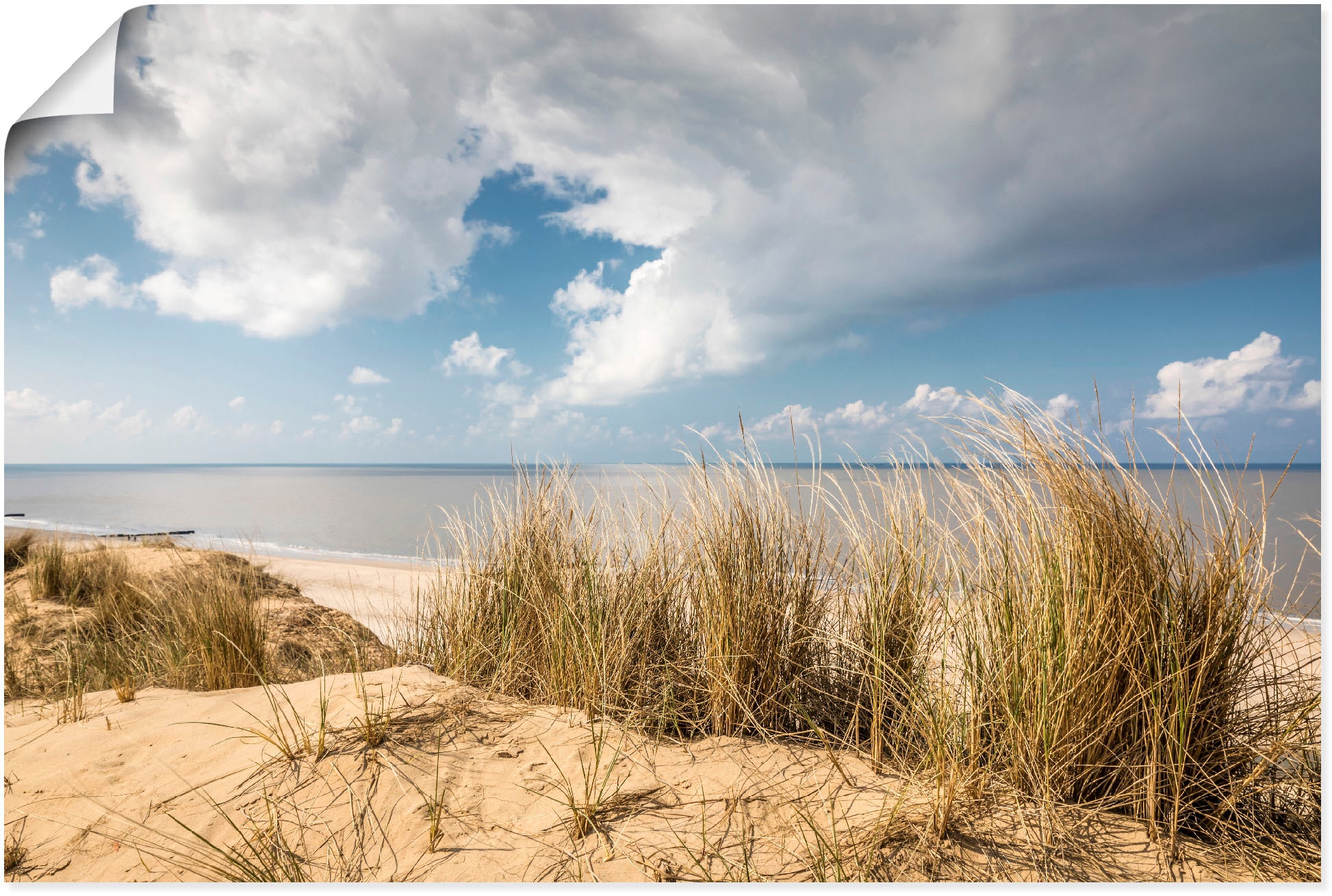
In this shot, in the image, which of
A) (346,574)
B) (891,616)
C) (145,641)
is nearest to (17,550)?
(346,574)

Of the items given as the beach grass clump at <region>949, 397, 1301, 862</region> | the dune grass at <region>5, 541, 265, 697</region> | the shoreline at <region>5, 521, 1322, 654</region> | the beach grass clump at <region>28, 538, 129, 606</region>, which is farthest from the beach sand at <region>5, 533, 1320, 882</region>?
the beach grass clump at <region>28, 538, 129, 606</region>

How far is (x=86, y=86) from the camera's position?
75.5 inches

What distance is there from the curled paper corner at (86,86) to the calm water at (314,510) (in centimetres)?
147

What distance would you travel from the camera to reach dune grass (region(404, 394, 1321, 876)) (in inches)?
60.9

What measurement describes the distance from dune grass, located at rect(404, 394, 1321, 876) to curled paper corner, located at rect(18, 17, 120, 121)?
6.82 ft

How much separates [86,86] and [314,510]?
19262 millimetres

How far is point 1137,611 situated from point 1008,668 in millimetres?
345

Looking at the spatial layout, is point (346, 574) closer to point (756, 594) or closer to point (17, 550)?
point (17, 550)

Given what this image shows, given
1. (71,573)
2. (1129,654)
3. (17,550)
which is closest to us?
(1129,654)

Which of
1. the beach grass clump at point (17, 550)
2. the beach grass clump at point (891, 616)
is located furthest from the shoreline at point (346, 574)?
the beach grass clump at point (891, 616)

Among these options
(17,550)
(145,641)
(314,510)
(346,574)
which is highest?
(17,550)

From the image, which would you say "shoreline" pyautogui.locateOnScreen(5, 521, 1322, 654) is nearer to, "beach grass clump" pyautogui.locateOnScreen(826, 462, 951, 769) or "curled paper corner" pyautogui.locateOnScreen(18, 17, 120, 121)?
"beach grass clump" pyautogui.locateOnScreen(826, 462, 951, 769)

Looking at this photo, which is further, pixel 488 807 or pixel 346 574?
pixel 346 574

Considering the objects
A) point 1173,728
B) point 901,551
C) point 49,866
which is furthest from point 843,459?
point 49,866
